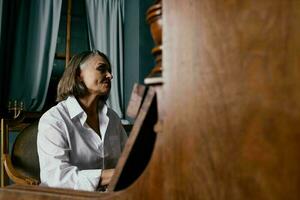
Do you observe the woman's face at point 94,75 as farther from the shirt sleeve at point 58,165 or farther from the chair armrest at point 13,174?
the chair armrest at point 13,174

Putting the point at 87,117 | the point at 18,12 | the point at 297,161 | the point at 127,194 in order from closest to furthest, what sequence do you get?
the point at 297,161, the point at 127,194, the point at 87,117, the point at 18,12

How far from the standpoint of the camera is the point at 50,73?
2.86 meters

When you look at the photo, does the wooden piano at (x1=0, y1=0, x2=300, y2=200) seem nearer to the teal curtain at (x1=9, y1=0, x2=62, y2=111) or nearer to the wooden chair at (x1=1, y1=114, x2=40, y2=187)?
the wooden chair at (x1=1, y1=114, x2=40, y2=187)

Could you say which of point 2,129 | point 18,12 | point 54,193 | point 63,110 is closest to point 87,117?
point 63,110

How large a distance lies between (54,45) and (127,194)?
262cm

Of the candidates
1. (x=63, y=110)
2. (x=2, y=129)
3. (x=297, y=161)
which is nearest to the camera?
(x=297, y=161)

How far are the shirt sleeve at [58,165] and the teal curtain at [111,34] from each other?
73.6 inches

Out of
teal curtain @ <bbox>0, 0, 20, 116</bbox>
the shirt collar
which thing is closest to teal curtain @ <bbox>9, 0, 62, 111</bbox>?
teal curtain @ <bbox>0, 0, 20, 116</bbox>

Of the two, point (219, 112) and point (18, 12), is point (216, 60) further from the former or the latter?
point (18, 12)

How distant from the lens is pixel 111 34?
11.1 feet

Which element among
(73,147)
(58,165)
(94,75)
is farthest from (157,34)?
(94,75)

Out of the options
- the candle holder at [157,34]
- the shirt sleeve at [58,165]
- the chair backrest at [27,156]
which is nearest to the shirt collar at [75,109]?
the shirt sleeve at [58,165]

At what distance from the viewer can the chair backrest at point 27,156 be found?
1.82 meters

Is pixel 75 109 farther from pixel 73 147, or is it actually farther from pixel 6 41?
pixel 6 41
